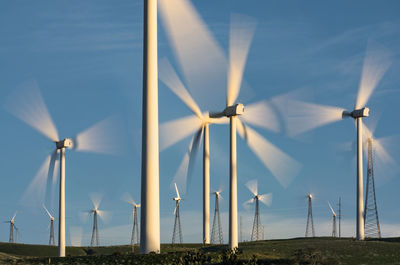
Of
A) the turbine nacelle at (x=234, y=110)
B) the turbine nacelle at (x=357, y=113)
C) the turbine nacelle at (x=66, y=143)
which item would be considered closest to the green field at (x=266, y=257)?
the turbine nacelle at (x=234, y=110)

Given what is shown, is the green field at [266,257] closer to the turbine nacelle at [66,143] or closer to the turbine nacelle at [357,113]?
the turbine nacelle at [357,113]

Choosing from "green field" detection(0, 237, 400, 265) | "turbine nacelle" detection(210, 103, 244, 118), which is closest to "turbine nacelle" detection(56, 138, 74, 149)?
"turbine nacelle" detection(210, 103, 244, 118)

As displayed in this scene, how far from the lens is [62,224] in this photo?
3538 inches

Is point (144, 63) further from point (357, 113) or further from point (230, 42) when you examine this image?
point (357, 113)

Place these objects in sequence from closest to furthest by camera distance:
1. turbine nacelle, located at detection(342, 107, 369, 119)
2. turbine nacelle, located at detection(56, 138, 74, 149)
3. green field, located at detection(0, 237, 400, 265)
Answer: green field, located at detection(0, 237, 400, 265) → turbine nacelle, located at detection(56, 138, 74, 149) → turbine nacelle, located at detection(342, 107, 369, 119)

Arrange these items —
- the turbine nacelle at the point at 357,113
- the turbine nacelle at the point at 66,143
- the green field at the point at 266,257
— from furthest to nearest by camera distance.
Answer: the turbine nacelle at the point at 357,113, the turbine nacelle at the point at 66,143, the green field at the point at 266,257

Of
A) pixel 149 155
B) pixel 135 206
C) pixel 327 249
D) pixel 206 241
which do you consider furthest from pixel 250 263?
pixel 135 206

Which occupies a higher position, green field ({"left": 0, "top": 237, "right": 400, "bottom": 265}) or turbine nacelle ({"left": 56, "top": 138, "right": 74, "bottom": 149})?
turbine nacelle ({"left": 56, "top": 138, "right": 74, "bottom": 149})

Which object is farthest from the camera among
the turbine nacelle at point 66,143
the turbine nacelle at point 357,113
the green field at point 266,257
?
the turbine nacelle at point 357,113

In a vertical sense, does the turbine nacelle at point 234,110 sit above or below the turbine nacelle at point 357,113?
below

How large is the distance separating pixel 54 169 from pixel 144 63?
109 feet

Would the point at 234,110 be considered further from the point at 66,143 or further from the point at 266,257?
the point at 66,143

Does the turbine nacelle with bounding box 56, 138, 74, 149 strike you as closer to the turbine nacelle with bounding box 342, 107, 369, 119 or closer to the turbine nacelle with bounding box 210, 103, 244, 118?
the turbine nacelle with bounding box 210, 103, 244, 118

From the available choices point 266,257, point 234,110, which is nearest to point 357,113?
point 234,110
